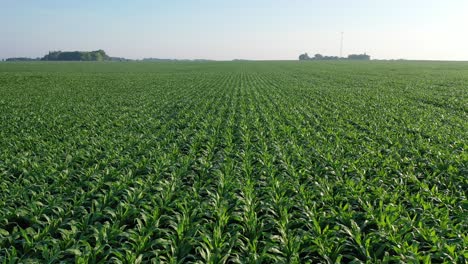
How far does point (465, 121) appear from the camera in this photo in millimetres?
14500

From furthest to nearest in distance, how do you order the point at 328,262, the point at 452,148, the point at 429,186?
the point at 452,148 < the point at 429,186 < the point at 328,262

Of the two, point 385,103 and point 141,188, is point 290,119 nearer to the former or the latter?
point 385,103

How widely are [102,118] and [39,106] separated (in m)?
6.41

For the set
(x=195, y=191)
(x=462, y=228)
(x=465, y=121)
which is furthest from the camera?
(x=465, y=121)

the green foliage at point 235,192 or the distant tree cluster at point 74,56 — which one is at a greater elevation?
the distant tree cluster at point 74,56

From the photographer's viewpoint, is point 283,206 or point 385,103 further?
point 385,103

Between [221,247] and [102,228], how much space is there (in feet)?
5.73

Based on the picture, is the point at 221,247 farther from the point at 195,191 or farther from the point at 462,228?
the point at 462,228

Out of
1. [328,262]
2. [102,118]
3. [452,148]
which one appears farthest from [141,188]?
[102,118]

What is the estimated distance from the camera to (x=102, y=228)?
5.03m

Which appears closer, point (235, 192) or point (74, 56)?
point (235, 192)

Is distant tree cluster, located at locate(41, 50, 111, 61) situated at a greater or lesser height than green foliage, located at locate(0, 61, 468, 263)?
greater

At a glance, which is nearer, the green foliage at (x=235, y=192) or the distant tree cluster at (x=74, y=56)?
the green foliage at (x=235, y=192)

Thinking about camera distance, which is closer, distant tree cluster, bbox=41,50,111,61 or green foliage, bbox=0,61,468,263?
green foliage, bbox=0,61,468,263
